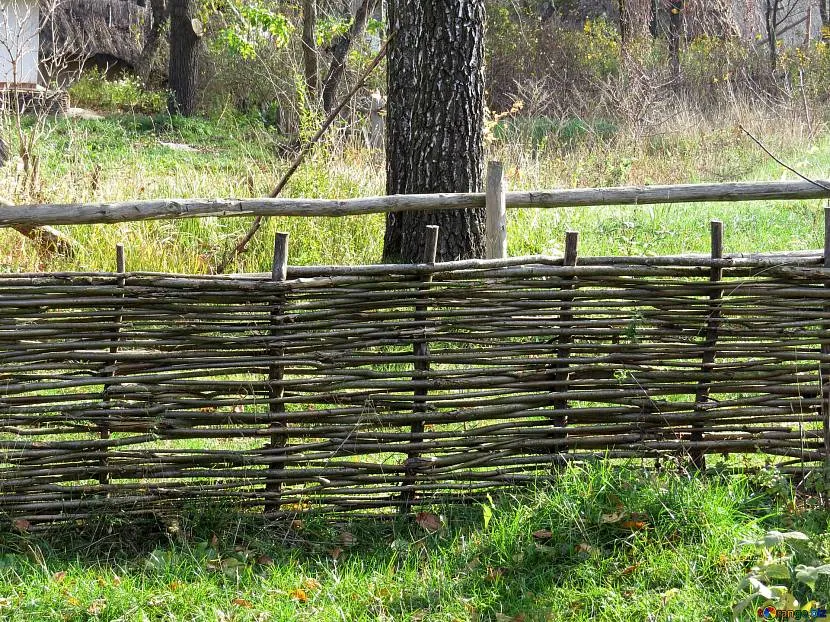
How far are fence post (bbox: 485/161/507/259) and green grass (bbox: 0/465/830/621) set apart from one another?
1.71 m

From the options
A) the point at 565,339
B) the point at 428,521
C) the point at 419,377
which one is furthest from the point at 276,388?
the point at 565,339

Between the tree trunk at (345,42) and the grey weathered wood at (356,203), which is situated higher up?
the tree trunk at (345,42)

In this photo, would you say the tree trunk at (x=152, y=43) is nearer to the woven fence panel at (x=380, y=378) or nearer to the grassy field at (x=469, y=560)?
the woven fence panel at (x=380, y=378)

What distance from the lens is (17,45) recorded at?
724 centimetres

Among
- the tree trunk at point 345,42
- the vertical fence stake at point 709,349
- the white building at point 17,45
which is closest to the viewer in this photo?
the vertical fence stake at point 709,349

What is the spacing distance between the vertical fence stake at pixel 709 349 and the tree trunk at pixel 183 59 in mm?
16327

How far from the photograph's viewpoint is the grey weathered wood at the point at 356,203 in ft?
12.1

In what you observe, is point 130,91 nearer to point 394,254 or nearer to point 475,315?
point 394,254

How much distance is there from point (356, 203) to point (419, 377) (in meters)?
1.05

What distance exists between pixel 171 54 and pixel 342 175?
13.5 m

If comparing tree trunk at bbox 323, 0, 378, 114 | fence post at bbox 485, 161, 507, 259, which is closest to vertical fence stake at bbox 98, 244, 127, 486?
fence post at bbox 485, 161, 507, 259

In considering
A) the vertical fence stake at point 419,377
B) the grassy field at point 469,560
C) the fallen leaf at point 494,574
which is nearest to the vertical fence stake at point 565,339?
the grassy field at point 469,560

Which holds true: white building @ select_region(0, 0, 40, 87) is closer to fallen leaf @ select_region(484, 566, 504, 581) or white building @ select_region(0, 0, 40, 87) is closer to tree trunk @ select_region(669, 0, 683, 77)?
fallen leaf @ select_region(484, 566, 504, 581)

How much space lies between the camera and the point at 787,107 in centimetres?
1233
